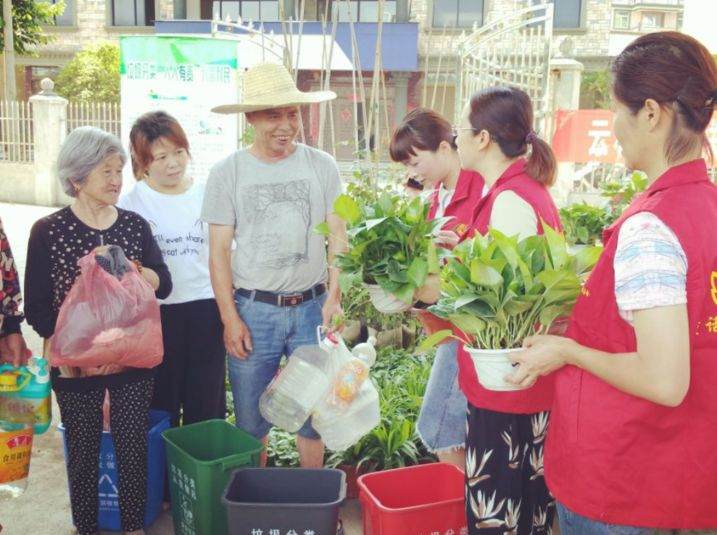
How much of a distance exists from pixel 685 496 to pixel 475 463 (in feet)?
2.08

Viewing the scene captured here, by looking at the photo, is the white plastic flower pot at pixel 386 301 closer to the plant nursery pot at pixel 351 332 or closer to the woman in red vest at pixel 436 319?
the woman in red vest at pixel 436 319

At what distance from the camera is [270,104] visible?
284cm

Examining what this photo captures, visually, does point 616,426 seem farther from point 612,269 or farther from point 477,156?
point 477,156

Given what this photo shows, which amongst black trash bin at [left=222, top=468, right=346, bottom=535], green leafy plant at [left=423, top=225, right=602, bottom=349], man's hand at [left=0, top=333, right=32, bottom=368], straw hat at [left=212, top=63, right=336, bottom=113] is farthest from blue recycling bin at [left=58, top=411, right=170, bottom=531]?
green leafy plant at [left=423, top=225, right=602, bottom=349]

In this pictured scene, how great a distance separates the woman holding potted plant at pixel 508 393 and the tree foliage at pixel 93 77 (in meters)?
19.3

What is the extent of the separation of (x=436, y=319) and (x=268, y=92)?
1247 mm

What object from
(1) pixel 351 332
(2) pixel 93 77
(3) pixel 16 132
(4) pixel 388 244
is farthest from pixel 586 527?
(2) pixel 93 77

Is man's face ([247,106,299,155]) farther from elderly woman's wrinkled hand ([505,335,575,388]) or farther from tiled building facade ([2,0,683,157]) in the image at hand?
tiled building facade ([2,0,683,157])

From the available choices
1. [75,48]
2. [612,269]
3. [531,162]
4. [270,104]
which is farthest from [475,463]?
[75,48]

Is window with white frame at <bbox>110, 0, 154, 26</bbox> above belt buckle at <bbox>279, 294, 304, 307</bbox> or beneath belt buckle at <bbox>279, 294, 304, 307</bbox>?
above

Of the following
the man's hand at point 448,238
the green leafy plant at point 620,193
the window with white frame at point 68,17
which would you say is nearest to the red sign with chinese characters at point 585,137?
the green leafy plant at point 620,193

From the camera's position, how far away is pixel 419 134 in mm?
3021

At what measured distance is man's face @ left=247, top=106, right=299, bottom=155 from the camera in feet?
9.45

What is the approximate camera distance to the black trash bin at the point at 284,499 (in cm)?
225
